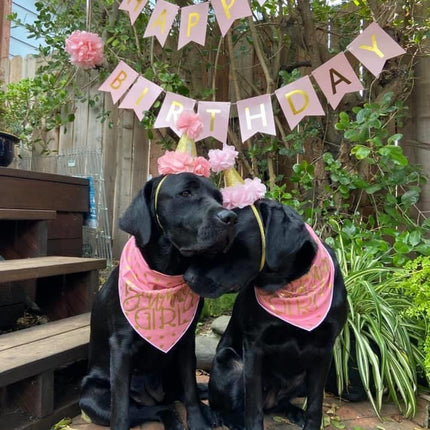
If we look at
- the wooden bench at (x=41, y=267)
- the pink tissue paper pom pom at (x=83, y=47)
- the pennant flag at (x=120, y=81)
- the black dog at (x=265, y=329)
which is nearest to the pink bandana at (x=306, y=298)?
the black dog at (x=265, y=329)

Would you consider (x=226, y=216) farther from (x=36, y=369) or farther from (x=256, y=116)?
(x=256, y=116)

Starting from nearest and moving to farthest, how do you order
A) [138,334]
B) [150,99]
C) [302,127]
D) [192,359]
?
[138,334] < [192,359] < [150,99] < [302,127]

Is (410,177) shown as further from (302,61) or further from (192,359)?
(192,359)

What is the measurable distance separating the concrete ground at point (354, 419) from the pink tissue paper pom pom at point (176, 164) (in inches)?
43.0

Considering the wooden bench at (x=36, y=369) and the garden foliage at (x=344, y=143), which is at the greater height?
the garden foliage at (x=344, y=143)

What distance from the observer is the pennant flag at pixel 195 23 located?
2.26m

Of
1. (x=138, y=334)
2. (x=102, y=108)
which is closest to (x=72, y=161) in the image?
(x=102, y=108)

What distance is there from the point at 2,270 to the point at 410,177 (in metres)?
2.56

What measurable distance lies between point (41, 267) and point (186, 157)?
1.03 meters

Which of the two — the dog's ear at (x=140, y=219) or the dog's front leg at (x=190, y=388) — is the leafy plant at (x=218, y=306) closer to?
the dog's front leg at (x=190, y=388)

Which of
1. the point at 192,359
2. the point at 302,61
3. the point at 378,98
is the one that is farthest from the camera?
the point at 302,61

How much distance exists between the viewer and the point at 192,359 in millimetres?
1755

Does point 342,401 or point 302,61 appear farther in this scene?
point 302,61

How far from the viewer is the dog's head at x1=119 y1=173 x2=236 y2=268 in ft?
4.35
